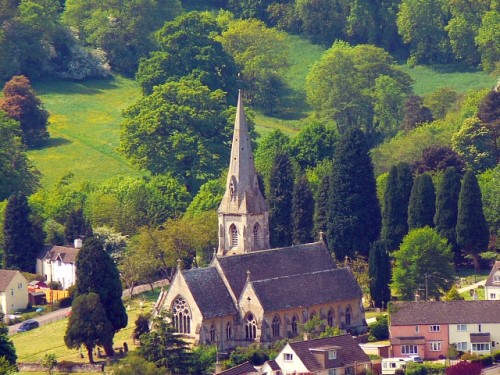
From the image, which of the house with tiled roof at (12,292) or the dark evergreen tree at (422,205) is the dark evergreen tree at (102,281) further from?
the dark evergreen tree at (422,205)

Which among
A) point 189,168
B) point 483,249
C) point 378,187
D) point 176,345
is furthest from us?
point 189,168

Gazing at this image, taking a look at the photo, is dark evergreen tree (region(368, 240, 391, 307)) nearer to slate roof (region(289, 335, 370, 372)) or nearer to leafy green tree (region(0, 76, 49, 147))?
slate roof (region(289, 335, 370, 372))

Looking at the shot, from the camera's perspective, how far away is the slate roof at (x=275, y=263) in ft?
485

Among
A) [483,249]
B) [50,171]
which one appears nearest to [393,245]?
[483,249]

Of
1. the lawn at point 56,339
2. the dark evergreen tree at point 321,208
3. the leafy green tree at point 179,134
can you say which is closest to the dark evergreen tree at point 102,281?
the lawn at point 56,339

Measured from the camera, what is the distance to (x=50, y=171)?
192m

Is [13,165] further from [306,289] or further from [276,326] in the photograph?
[276,326]

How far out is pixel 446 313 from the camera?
475 ft

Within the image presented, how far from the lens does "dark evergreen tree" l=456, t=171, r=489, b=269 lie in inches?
6432

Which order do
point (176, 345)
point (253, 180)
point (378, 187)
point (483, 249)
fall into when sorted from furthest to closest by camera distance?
point (378, 187) < point (483, 249) < point (253, 180) < point (176, 345)

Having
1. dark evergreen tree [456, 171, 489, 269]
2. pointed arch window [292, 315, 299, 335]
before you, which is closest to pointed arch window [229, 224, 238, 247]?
pointed arch window [292, 315, 299, 335]

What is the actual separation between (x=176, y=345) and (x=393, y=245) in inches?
1108

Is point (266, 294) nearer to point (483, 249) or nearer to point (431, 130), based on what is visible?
point (483, 249)

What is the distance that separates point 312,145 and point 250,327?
1514 inches
